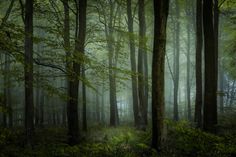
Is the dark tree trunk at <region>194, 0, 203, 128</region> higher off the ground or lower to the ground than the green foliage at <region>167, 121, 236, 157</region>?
higher

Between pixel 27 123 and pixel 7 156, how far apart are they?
3.89 m

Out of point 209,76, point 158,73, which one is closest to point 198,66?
point 209,76

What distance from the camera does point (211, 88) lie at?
41.6ft

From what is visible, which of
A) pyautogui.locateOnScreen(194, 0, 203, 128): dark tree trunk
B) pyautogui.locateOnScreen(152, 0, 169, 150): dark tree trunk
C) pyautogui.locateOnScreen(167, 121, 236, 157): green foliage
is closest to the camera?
pyautogui.locateOnScreen(167, 121, 236, 157): green foliage

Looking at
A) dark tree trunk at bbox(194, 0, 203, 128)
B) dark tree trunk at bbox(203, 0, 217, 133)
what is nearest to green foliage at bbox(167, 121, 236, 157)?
dark tree trunk at bbox(203, 0, 217, 133)

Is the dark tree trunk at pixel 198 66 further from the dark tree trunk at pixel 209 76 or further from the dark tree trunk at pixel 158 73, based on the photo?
the dark tree trunk at pixel 158 73

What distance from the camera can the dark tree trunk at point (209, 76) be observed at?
41.1ft

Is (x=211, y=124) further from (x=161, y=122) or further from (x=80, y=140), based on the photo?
(x=80, y=140)

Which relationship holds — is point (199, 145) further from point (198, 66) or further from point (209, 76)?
point (198, 66)

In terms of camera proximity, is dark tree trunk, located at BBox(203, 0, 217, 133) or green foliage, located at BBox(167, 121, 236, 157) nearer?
green foliage, located at BBox(167, 121, 236, 157)

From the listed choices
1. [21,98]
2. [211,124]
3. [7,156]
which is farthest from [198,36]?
[21,98]

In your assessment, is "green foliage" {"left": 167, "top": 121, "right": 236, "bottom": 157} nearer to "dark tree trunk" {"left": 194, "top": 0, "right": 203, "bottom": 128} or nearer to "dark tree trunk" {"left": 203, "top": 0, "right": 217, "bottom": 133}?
"dark tree trunk" {"left": 203, "top": 0, "right": 217, "bottom": 133}

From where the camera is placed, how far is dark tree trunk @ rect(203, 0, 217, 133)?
41.1 feet

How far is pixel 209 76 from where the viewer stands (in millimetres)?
12766
